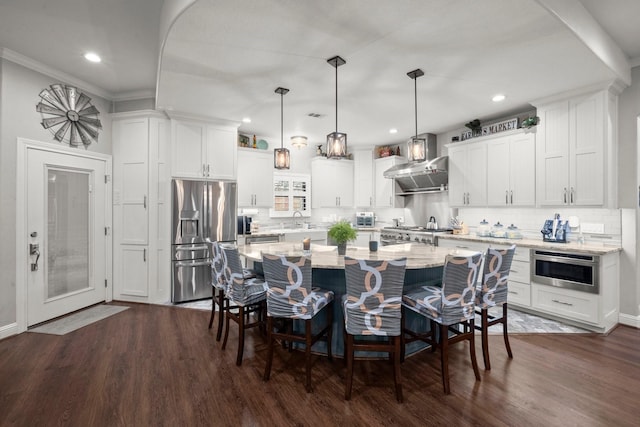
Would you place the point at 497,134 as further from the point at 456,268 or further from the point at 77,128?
the point at 77,128

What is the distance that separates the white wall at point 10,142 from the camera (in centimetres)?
321

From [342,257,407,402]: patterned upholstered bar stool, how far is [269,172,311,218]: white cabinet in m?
4.19

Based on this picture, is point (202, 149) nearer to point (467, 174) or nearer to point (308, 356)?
point (308, 356)

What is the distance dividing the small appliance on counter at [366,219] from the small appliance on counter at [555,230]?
126 inches

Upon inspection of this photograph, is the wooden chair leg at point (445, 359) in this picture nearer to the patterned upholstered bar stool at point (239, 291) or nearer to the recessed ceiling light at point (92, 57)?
the patterned upholstered bar stool at point (239, 291)

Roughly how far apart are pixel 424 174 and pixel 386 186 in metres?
1.06

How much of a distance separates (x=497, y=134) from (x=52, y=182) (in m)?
5.96

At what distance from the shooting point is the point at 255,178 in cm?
553

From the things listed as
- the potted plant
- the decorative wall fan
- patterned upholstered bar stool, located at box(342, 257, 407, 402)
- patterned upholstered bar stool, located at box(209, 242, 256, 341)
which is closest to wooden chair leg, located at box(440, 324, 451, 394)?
patterned upholstered bar stool, located at box(342, 257, 407, 402)

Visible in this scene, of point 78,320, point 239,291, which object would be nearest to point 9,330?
point 78,320

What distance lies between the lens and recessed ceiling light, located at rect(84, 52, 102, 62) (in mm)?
3338

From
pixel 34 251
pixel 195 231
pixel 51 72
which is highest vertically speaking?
pixel 51 72

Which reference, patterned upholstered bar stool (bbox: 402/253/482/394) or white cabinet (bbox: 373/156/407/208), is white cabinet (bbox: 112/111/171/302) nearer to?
patterned upholstered bar stool (bbox: 402/253/482/394)

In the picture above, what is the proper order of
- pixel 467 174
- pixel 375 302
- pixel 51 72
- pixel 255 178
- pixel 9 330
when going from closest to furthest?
pixel 375 302, pixel 9 330, pixel 51 72, pixel 467 174, pixel 255 178
